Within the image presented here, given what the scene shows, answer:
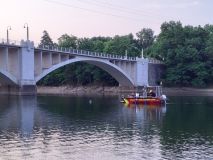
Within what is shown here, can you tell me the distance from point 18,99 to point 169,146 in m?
46.7

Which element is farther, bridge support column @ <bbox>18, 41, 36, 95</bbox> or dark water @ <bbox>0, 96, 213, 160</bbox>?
bridge support column @ <bbox>18, 41, 36, 95</bbox>

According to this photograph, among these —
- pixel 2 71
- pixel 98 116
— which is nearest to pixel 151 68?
pixel 2 71

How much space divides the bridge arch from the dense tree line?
42739 millimetres

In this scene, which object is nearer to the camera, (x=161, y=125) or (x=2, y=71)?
(x=161, y=125)

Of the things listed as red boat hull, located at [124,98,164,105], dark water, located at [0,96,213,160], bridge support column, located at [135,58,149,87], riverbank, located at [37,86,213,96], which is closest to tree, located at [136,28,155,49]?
bridge support column, located at [135,58,149,87]

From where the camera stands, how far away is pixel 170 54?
115 m

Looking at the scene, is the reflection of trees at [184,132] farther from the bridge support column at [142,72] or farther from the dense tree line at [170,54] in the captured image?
the dense tree line at [170,54]

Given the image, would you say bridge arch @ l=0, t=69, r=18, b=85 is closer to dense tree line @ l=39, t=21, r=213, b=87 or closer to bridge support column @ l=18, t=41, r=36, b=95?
bridge support column @ l=18, t=41, r=36, b=95

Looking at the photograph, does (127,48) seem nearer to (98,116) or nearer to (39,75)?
(39,75)

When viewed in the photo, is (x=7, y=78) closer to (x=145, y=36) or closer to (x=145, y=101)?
(x=145, y=101)

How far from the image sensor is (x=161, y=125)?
1575 inches

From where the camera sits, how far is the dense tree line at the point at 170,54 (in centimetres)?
11144

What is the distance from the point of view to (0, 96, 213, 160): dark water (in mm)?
26919

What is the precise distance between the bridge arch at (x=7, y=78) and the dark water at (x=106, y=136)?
68.1 feet
